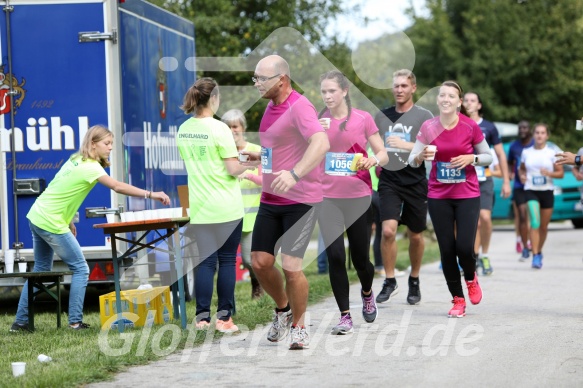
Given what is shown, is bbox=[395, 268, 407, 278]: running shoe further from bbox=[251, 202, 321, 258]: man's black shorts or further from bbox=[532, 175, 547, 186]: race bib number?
bbox=[251, 202, 321, 258]: man's black shorts

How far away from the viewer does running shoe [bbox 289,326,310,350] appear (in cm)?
791

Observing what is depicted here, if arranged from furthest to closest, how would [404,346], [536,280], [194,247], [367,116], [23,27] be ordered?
1. [536,280]
2. [194,247]
3. [23,27]
4. [367,116]
5. [404,346]

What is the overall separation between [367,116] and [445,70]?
3181 cm

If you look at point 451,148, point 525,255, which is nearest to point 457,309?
point 451,148

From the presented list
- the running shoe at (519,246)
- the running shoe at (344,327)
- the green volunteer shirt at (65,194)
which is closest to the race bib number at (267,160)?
the running shoe at (344,327)

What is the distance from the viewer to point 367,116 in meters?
9.27

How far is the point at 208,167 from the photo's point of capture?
8.98 m

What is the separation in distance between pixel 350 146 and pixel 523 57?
30051 millimetres

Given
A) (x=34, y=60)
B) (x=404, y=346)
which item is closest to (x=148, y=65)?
(x=34, y=60)

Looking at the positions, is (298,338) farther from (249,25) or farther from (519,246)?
(249,25)

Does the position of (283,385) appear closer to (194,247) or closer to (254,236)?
(254,236)

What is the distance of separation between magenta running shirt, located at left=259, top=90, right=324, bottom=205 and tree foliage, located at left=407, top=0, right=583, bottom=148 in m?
31.2

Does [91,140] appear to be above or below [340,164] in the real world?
above

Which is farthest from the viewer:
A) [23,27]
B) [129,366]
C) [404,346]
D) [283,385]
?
[23,27]
